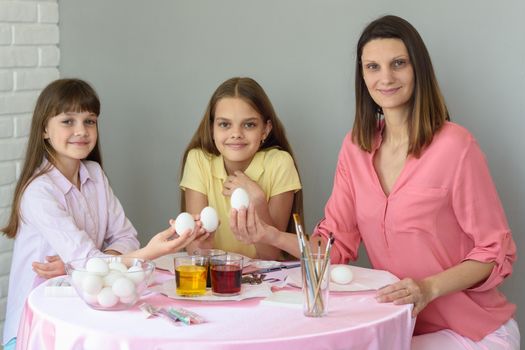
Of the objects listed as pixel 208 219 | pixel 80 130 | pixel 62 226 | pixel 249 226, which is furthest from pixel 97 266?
pixel 80 130

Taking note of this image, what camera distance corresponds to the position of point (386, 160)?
2281 millimetres

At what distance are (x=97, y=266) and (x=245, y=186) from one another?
89 cm

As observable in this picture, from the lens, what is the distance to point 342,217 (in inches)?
93.9

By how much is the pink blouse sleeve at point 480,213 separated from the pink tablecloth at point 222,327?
0.38 meters

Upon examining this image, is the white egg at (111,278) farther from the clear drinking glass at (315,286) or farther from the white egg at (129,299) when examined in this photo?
the clear drinking glass at (315,286)

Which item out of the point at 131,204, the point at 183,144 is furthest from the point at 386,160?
the point at 131,204

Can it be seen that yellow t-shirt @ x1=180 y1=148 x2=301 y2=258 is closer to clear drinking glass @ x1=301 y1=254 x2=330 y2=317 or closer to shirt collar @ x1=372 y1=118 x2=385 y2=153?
shirt collar @ x1=372 y1=118 x2=385 y2=153

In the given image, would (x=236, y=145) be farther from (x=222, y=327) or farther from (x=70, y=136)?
(x=222, y=327)

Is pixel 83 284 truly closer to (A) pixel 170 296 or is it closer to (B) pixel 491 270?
(A) pixel 170 296

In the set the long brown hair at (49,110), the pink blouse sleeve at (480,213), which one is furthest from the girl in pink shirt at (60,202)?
the pink blouse sleeve at (480,213)

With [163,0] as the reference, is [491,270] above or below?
below

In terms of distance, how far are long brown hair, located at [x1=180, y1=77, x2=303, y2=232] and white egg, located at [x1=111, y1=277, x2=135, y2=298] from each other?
1.05 m

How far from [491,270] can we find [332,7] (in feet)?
3.86

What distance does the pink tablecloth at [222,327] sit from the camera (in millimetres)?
1551
